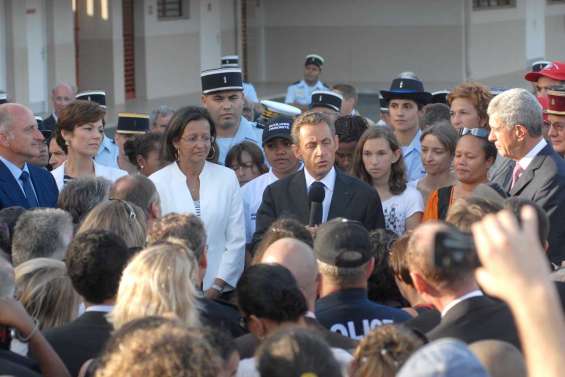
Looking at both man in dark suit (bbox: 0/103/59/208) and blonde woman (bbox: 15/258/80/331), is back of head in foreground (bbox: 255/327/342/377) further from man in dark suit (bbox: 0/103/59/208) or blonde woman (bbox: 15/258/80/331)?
man in dark suit (bbox: 0/103/59/208)

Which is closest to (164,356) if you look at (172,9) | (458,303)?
(458,303)

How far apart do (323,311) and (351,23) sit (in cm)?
2574

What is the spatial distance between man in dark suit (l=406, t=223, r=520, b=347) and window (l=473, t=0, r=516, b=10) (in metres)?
26.9

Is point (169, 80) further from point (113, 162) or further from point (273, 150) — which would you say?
point (273, 150)

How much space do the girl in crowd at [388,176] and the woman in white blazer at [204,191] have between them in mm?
1035

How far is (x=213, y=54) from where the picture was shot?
91.3 feet

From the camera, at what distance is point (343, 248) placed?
16.3 ft

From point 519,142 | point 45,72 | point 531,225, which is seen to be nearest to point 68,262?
point 531,225

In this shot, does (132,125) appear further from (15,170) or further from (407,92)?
(15,170)

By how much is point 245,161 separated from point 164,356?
18.3 ft

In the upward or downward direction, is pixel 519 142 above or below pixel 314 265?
above

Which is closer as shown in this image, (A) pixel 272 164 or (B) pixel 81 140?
(B) pixel 81 140

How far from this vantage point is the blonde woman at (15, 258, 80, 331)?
189 inches

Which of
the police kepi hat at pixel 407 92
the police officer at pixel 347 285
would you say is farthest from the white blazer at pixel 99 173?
the police officer at pixel 347 285
